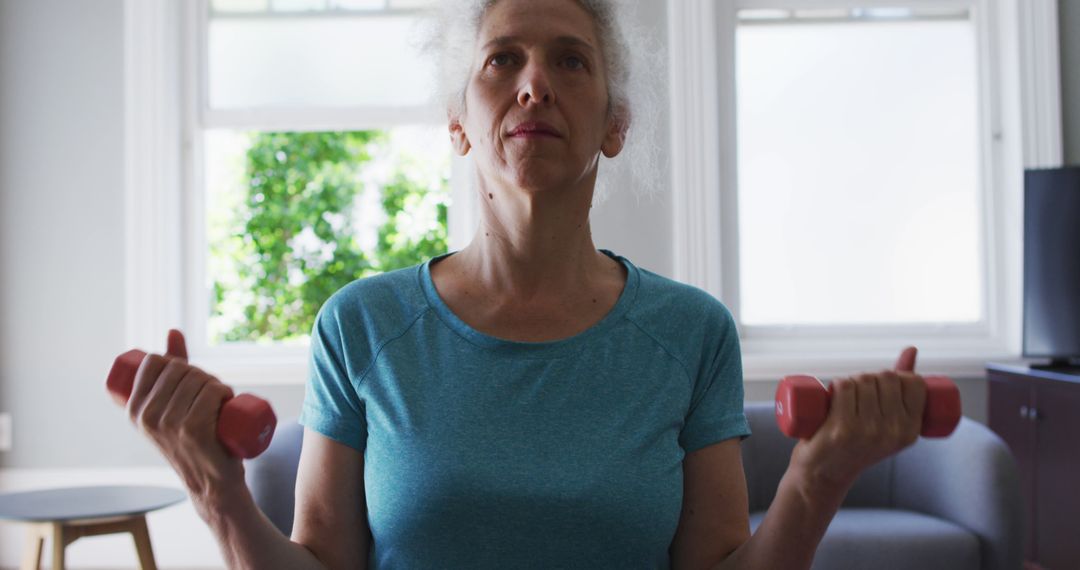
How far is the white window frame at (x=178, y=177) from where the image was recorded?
137 inches

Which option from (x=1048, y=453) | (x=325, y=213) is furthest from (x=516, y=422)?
(x=325, y=213)

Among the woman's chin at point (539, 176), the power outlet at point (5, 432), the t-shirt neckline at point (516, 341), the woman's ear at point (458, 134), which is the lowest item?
the power outlet at point (5, 432)

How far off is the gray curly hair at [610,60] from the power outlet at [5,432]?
9.27 ft

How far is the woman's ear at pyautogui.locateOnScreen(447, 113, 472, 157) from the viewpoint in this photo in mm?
1286

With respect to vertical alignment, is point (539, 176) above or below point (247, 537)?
above

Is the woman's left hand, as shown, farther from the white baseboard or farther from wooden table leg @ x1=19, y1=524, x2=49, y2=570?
the white baseboard

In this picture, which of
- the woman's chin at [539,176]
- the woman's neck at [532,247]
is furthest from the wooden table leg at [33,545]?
the woman's chin at [539,176]

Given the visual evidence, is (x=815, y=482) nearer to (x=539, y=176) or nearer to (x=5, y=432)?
(x=539, y=176)

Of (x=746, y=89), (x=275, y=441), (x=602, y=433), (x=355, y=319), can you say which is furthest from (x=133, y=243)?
(x=602, y=433)

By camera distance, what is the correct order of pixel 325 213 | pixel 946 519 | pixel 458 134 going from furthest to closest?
pixel 325 213
pixel 946 519
pixel 458 134

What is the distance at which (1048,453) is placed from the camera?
2.85 meters

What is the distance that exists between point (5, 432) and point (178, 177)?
1087 millimetres

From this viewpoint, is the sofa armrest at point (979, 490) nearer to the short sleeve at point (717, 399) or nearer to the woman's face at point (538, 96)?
the short sleeve at point (717, 399)

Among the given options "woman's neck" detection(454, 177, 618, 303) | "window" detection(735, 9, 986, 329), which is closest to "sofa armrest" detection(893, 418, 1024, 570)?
"window" detection(735, 9, 986, 329)
